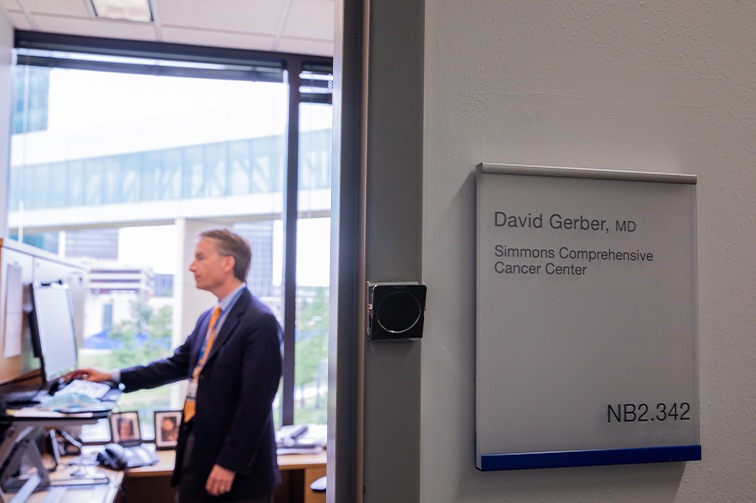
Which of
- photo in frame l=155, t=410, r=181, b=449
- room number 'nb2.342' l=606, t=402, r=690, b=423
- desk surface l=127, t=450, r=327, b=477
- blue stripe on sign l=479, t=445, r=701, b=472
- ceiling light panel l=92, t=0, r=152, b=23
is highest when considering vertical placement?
ceiling light panel l=92, t=0, r=152, b=23

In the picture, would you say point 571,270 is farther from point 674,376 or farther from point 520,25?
point 520,25

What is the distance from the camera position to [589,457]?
0.84 metres

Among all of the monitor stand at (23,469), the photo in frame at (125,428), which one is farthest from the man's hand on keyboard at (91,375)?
the photo in frame at (125,428)

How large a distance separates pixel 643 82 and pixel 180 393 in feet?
9.38

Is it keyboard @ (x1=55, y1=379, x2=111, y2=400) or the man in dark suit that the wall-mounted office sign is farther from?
keyboard @ (x1=55, y1=379, x2=111, y2=400)

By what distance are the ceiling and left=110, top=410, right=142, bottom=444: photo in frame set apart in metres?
1.79

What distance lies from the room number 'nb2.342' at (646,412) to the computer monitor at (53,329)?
200 centimetres

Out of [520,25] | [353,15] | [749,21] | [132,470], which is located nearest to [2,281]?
[132,470]

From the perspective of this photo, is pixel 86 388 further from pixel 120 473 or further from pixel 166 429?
pixel 166 429

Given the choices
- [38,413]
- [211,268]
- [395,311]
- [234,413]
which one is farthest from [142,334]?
[395,311]

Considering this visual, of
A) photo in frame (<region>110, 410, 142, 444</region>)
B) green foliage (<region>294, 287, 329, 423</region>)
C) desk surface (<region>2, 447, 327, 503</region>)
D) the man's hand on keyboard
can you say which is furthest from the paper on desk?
green foliage (<region>294, 287, 329, 423</region>)

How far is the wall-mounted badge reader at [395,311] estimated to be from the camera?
0.77 m

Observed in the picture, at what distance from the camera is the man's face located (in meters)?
2.57

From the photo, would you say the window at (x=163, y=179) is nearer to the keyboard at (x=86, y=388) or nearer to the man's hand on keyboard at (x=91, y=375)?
the man's hand on keyboard at (x=91, y=375)
